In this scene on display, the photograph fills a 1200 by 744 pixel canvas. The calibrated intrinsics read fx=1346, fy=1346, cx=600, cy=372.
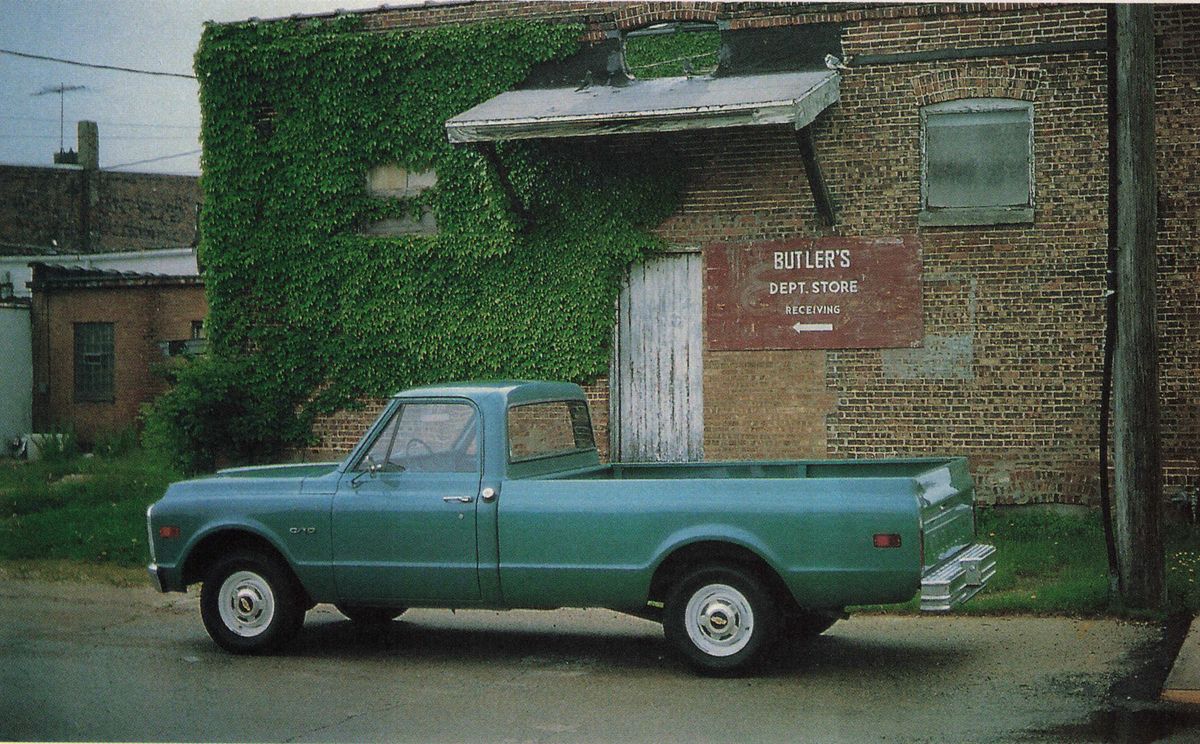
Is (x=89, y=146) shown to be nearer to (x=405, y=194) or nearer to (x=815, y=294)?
(x=405, y=194)

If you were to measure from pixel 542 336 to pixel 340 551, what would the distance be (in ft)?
23.0

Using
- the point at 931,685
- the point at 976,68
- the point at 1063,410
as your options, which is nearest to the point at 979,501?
the point at 1063,410

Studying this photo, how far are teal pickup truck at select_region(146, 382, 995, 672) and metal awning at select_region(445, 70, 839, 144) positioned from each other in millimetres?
4650

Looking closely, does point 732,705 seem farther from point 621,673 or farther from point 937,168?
point 937,168

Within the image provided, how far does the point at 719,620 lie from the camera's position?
7777mm

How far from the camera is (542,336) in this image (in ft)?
49.9

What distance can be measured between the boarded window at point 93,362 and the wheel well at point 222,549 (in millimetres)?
18956

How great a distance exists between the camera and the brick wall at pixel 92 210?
42.8 meters

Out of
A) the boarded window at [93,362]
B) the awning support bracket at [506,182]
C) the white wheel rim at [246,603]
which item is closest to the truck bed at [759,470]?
the white wheel rim at [246,603]

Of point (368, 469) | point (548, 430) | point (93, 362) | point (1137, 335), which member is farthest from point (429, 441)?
point (93, 362)

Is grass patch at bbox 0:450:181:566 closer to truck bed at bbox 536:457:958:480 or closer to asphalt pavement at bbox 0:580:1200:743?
asphalt pavement at bbox 0:580:1200:743

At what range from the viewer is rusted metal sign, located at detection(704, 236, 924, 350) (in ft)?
46.1

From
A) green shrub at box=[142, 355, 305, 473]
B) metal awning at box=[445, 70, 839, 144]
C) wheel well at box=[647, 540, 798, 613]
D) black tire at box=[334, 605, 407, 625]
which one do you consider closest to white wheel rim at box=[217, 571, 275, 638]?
black tire at box=[334, 605, 407, 625]

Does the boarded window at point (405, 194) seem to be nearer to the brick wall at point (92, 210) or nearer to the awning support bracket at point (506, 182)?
the awning support bracket at point (506, 182)
